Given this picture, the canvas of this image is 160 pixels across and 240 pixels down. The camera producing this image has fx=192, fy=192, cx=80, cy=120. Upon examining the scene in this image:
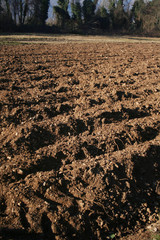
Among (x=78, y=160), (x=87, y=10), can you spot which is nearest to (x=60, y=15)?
(x=87, y=10)

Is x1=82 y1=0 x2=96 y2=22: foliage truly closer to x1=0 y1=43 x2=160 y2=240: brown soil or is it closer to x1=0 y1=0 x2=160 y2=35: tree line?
x1=0 y1=0 x2=160 y2=35: tree line

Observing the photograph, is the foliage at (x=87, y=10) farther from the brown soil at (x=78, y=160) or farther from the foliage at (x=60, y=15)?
the brown soil at (x=78, y=160)

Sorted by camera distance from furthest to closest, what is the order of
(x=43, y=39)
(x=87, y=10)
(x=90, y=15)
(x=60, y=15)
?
(x=90, y=15), (x=87, y=10), (x=60, y=15), (x=43, y=39)

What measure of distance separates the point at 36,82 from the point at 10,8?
3086 centimetres

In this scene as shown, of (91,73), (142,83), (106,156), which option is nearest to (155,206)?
(106,156)

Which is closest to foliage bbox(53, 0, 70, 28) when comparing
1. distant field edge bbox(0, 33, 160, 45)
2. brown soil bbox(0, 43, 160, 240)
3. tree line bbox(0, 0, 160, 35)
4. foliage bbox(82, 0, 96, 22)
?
tree line bbox(0, 0, 160, 35)

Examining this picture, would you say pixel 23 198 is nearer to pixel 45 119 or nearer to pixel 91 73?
pixel 45 119

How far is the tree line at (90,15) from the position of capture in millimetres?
31125

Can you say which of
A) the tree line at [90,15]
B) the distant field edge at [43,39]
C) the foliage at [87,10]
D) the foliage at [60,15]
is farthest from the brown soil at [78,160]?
the foliage at [87,10]

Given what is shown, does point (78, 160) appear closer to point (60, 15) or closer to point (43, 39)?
point (43, 39)

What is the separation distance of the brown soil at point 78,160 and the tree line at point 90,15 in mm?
27631

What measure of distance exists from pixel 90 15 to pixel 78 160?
3909cm

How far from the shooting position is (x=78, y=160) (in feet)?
11.3

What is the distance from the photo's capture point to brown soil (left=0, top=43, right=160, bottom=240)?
2.65 meters
